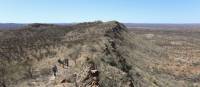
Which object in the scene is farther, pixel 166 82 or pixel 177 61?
pixel 177 61

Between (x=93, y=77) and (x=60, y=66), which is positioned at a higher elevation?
(x=93, y=77)

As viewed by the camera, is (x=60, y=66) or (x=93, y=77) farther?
(x=60, y=66)

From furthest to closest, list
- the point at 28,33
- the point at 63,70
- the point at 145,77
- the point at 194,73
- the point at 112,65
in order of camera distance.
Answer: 1. the point at 28,33
2. the point at 194,73
3. the point at 145,77
4. the point at 112,65
5. the point at 63,70

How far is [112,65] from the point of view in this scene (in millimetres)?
27234

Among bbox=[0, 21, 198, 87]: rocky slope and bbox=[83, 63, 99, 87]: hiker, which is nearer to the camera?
bbox=[83, 63, 99, 87]: hiker

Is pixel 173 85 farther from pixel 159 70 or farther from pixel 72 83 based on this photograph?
pixel 72 83

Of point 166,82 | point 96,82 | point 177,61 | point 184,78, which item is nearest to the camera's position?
point 96,82

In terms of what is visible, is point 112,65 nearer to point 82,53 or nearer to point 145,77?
point 82,53

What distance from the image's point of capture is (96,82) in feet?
64.8

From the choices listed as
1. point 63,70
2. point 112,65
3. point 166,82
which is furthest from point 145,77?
point 63,70

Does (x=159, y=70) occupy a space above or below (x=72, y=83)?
below

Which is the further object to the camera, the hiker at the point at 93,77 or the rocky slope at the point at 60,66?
the rocky slope at the point at 60,66

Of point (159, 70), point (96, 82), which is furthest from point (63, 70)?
point (159, 70)

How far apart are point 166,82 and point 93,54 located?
9220mm
